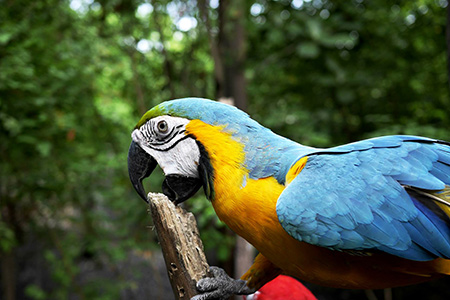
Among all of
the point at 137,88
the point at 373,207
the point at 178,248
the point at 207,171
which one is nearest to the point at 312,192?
the point at 373,207

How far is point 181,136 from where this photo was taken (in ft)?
3.34

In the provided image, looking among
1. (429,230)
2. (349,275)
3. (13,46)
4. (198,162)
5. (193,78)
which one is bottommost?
(349,275)

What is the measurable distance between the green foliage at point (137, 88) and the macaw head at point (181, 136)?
129 cm

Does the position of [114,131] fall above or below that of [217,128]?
above

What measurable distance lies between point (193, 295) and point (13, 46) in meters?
1.98

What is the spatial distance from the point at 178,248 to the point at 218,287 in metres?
0.17

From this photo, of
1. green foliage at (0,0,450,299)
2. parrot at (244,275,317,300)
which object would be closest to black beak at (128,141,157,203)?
parrot at (244,275,317,300)

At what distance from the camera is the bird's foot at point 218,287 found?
1000mm

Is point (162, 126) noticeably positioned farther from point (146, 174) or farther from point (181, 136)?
point (146, 174)

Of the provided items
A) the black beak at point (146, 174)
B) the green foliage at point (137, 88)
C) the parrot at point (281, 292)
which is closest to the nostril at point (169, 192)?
the black beak at point (146, 174)

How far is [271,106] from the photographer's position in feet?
11.2

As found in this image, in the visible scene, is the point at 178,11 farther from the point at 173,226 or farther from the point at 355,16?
the point at 173,226

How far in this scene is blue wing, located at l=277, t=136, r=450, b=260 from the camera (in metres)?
0.81

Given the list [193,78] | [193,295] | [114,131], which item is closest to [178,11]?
[193,78]
